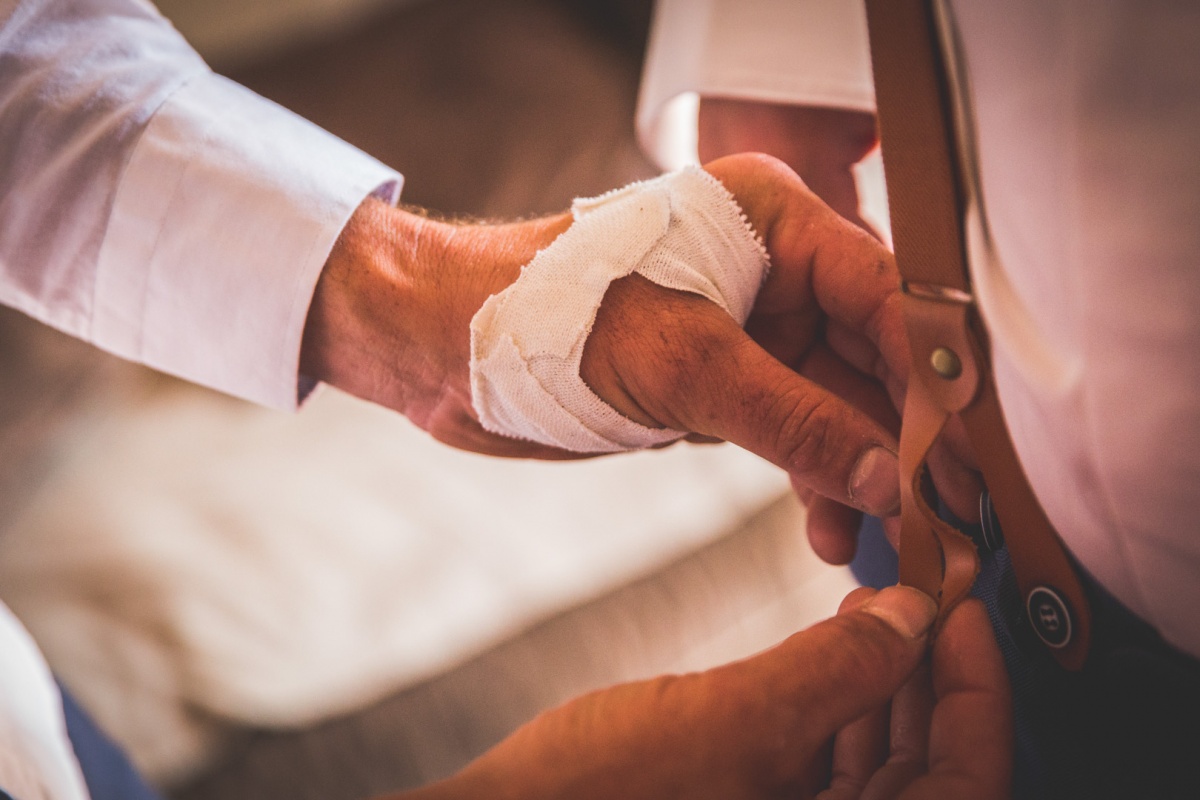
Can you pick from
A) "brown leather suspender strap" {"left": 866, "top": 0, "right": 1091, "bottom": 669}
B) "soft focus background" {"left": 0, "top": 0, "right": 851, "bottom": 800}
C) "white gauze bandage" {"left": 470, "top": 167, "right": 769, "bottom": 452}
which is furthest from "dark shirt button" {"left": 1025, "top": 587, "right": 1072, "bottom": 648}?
"soft focus background" {"left": 0, "top": 0, "right": 851, "bottom": 800}

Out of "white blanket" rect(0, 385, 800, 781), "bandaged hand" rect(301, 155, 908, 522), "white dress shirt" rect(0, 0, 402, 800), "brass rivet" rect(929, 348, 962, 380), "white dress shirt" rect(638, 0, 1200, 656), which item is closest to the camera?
"white dress shirt" rect(638, 0, 1200, 656)

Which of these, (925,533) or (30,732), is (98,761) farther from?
(925,533)

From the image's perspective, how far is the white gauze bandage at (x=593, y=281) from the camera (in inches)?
21.7

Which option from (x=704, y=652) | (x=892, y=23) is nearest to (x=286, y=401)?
(x=892, y=23)

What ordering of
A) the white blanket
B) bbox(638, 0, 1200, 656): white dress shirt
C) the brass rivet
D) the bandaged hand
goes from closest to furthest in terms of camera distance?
bbox(638, 0, 1200, 656): white dress shirt
the brass rivet
the bandaged hand
the white blanket

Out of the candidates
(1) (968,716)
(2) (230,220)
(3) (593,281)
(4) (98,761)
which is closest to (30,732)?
(4) (98,761)

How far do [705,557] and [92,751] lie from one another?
34.7 inches

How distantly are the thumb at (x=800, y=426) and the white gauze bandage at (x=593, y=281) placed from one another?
0.06m

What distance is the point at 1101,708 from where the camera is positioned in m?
0.42

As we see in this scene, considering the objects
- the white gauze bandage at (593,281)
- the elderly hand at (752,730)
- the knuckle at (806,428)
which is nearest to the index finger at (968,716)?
the elderly hand at (752,730)

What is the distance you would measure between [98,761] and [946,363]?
0.77 m

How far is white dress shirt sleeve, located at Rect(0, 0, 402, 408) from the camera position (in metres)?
0.63

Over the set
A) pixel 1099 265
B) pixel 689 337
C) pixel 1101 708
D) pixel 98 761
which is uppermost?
pixel 1099 265

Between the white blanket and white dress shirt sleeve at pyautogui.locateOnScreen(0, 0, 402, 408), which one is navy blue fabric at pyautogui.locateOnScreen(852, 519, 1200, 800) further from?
the white blanket
